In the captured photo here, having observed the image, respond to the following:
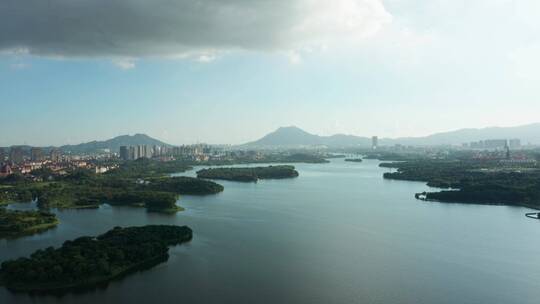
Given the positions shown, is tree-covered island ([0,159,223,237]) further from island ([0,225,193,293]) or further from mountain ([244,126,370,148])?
mountain ([244,126,370,148])

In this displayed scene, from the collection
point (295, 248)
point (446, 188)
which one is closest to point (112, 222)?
point (295, 248)

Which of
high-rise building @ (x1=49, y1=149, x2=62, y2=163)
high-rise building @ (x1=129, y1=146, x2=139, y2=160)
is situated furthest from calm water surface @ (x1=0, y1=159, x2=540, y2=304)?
high-rise building @ (x1=129, y1=146, x2=139, y2=160)

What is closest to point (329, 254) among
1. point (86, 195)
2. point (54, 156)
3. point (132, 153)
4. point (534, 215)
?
point (534, 215)

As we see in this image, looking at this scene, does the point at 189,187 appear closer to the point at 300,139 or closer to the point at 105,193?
the point at 105,193

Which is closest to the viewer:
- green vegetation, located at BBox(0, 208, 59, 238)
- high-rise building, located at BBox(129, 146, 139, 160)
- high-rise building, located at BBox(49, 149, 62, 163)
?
green vegetation, located at BBox(0, 208, 59, 238)

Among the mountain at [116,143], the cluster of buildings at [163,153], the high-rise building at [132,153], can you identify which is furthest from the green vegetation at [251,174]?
the mountain at [116,143]

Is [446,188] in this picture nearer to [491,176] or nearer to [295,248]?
[491,176]

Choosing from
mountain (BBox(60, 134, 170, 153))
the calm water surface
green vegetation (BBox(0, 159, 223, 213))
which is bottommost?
the calm water surface
